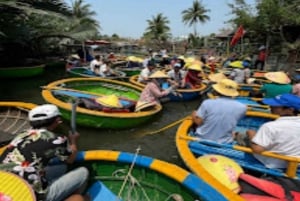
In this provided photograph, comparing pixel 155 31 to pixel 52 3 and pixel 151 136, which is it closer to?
pixel 52 3

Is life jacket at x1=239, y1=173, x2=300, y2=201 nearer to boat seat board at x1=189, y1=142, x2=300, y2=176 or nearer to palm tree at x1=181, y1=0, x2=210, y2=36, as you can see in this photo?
boat seat board at x1=189, y1=142, x2=300, y2=176

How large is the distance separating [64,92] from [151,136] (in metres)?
2.54

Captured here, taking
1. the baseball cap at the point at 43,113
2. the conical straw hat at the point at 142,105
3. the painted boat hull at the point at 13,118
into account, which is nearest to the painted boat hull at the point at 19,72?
the painted boat hull at the point at 13,118

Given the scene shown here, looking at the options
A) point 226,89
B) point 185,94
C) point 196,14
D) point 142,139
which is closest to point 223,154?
Result: point 226,89

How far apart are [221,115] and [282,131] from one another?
1.10m

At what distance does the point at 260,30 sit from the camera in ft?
61.7

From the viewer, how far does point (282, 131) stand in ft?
12.0

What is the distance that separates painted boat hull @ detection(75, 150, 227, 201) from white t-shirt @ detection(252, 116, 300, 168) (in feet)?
3.17

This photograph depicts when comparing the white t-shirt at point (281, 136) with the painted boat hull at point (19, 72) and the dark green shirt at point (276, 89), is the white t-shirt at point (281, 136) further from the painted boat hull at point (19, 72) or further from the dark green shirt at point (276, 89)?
the painted boat hull at point (19, 72)

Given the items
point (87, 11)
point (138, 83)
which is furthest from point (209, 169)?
point (87, 11)

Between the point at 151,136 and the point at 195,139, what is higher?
the point at 195,139

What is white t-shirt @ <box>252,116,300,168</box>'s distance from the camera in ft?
12.0

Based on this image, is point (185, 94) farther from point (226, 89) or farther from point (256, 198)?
point (256, 198)

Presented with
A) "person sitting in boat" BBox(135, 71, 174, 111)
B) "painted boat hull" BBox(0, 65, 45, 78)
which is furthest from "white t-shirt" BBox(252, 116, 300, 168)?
"painted boat hull" BBox(0, 65, 45, 78)
